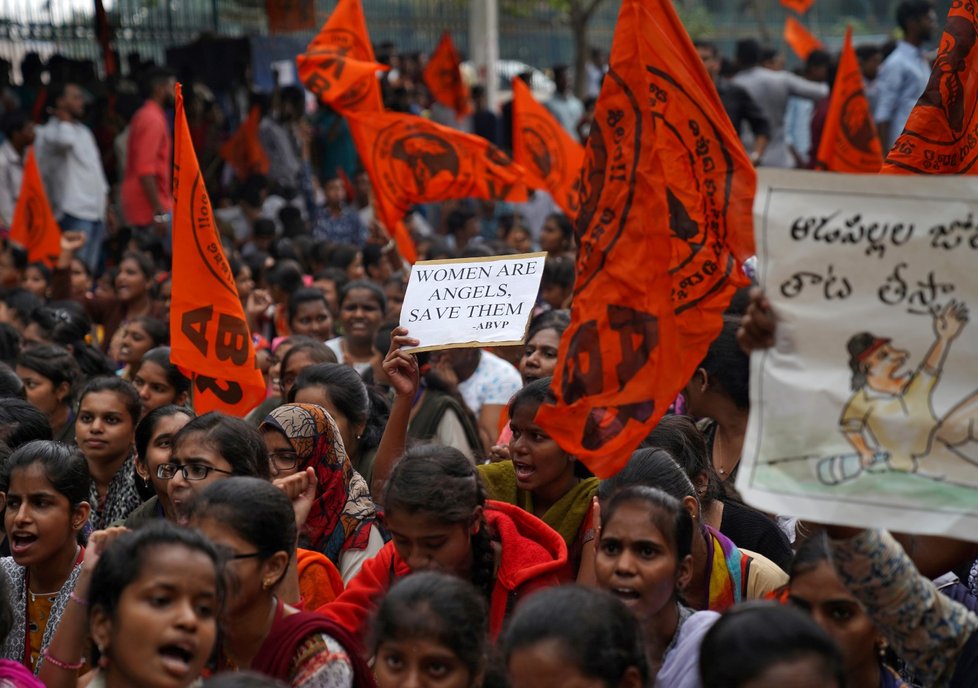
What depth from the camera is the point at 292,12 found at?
16.8 m

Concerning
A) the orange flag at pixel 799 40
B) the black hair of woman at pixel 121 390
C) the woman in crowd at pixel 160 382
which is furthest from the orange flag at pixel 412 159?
the orange flag at pixel 799 40

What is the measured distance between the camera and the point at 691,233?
4.20 meters

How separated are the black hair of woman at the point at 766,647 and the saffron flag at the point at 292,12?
1454 cm

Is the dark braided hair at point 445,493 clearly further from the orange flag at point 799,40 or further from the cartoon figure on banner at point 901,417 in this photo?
the orange flag at point 799,40

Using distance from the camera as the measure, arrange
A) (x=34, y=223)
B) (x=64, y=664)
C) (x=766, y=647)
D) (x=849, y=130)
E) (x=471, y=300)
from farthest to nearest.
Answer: (x=34, y=223) < (x=849, y=130) < (x=471, y=300) < (x=64, y=664) < (x=766, y=647)

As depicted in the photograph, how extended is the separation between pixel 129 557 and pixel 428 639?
27.9 inches

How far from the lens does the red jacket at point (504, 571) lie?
13.2 feet

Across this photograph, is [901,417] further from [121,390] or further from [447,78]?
[447,78]

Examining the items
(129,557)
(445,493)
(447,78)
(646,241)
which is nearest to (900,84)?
(447,78)

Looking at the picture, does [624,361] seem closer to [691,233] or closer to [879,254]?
[691,233]

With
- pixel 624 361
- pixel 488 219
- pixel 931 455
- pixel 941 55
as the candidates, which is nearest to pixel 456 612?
pixel 624 361

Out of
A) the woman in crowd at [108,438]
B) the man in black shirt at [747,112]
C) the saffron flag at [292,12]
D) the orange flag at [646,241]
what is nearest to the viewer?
the orange flag at [646,241]

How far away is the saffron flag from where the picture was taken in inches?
661

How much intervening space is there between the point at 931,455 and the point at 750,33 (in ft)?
81.1
